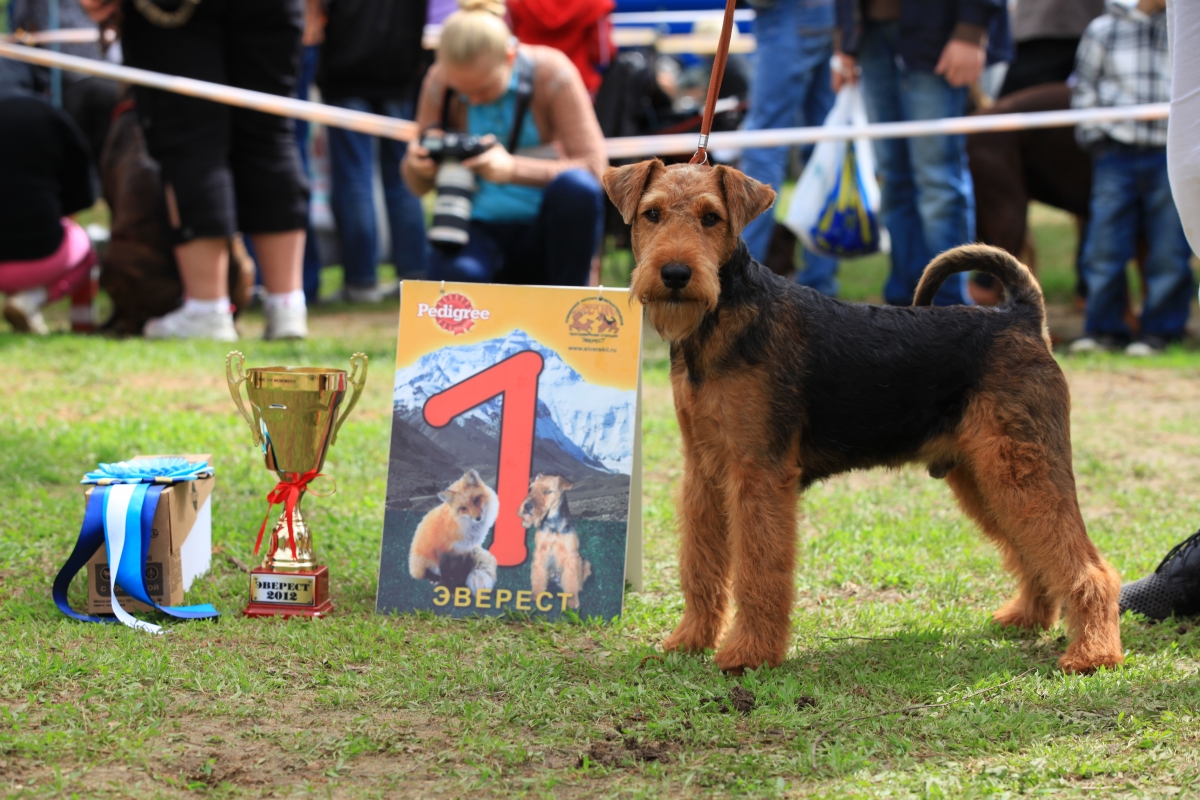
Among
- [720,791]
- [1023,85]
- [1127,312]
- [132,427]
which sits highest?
[1023,85]

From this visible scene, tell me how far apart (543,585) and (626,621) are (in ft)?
0.97

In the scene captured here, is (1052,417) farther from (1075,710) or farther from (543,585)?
(543,585)

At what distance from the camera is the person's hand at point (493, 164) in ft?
18.7

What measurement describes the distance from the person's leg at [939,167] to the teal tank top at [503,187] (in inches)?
106

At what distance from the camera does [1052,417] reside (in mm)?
3111

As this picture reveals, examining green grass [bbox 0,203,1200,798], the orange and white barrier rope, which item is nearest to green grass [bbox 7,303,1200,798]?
green grass [bbox 0,203,1200,798]

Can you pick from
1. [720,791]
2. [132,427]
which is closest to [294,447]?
[720,791]

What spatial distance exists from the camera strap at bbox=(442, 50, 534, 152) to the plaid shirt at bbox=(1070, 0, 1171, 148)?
4109 millimetres

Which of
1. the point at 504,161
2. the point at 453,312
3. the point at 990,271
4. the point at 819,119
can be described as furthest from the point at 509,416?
the point at 819,119

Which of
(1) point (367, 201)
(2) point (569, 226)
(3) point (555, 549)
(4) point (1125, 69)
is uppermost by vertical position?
(4) point (1125, 69)

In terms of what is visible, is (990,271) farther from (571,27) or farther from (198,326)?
(198,326)

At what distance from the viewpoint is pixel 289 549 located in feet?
11.3

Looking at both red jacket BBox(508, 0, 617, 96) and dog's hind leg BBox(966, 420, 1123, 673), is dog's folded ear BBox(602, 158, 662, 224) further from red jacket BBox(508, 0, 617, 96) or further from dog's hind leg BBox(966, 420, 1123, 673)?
red jacket BBox(508, 0, 617, 96)

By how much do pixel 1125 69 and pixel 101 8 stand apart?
6.66m
